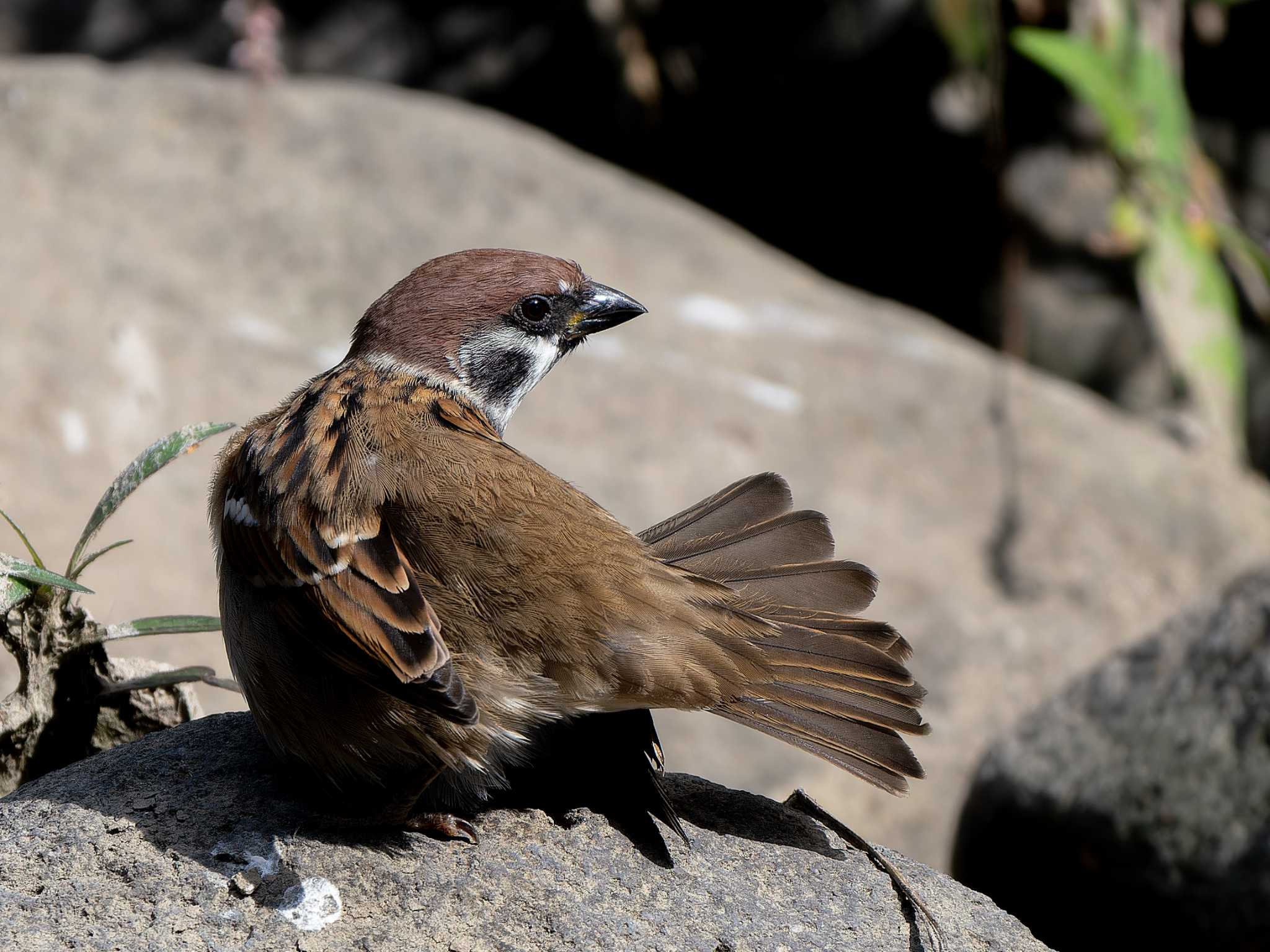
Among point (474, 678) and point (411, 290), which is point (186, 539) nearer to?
point (411, 290)

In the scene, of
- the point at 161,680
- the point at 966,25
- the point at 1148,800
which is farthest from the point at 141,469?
the point at 966,25

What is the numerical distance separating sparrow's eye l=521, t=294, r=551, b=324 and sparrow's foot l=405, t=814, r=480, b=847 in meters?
1.30

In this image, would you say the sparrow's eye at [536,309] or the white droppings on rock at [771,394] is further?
the white droppings on rock at [771,394]

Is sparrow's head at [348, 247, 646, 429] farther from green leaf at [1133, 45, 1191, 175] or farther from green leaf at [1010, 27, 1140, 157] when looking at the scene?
green leaf at [1133, 45, 1191, 175]

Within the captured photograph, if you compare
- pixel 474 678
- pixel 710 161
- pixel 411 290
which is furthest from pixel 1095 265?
pixel 474 678

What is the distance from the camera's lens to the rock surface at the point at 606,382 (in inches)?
229

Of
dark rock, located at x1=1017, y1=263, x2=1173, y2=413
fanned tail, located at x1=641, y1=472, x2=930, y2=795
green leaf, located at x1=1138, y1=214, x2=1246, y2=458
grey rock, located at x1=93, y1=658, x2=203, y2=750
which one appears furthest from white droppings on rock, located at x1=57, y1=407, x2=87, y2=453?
dark rock, located at x1=1017, y1=263, x2=1173, y2=413

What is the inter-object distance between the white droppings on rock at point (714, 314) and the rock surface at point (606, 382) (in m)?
0.02

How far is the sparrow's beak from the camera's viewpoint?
3678mm

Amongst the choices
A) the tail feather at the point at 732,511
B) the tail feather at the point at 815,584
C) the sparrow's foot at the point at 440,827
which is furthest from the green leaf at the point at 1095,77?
the sparrow's foot at the point at 440,827

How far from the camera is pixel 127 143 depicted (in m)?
7.18

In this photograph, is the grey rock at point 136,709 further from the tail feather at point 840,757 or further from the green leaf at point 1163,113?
the green leaf at point 1163,113

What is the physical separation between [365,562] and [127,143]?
5.16m

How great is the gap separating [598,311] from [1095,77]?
388 cm
